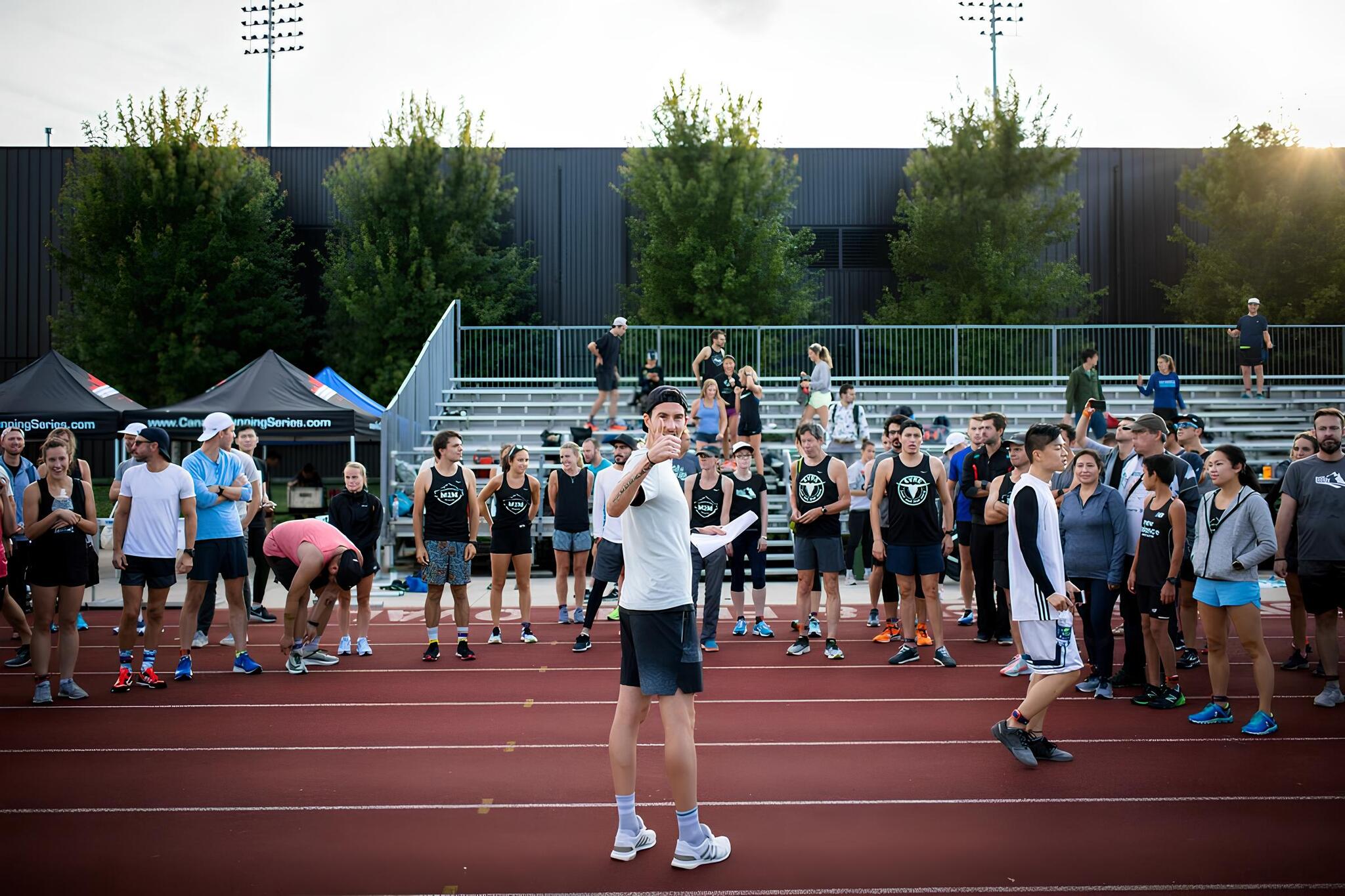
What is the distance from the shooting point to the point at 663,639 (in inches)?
183

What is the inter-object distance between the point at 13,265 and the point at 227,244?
6.92 metres

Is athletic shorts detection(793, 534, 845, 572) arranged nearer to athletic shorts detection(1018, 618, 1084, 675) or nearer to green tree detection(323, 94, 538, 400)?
athletic shorts detection(1018, 618, 1084, 675)

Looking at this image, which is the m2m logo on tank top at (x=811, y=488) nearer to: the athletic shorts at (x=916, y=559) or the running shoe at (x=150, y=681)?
the athletic shorts at (x=916, y=559)

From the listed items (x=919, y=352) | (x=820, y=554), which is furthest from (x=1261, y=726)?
(x=919, y=352)

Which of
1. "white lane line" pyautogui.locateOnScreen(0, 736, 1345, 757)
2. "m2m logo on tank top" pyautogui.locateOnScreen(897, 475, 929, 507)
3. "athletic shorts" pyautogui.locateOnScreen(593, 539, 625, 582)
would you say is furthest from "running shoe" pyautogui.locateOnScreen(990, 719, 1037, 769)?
"athletic shorts" pyautogui.locateOnScreen(593, 539, 625, 582)

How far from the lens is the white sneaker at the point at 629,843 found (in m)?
4.79

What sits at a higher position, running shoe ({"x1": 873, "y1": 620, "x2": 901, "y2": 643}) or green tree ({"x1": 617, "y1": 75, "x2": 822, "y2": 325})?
green tree ({"x1": 617, "y1": 75, "x2": 822, "y2": 325})

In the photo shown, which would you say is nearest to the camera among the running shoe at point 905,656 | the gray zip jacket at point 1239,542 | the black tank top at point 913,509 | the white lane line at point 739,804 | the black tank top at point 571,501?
the white lane line at point 739,804

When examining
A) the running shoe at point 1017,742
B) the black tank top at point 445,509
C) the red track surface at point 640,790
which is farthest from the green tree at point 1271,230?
the running shoe at point 1017,742

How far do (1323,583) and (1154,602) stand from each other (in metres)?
1.16

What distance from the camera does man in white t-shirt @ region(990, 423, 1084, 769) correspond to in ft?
20.0

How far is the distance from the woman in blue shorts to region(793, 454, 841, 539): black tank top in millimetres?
3200

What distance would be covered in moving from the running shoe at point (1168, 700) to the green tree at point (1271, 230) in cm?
1971

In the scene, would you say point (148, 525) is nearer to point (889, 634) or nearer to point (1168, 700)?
point (889, 634)
